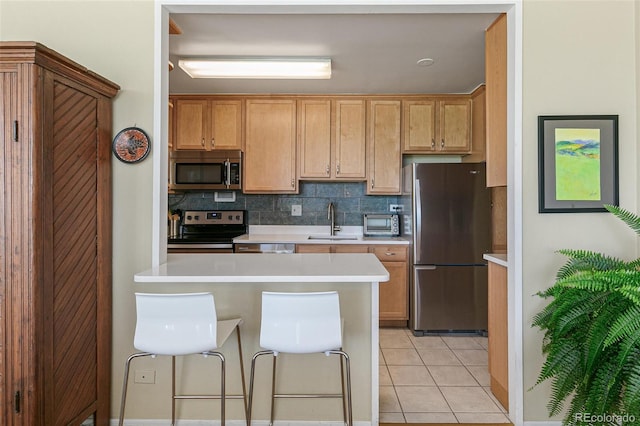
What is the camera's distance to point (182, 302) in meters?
1.73

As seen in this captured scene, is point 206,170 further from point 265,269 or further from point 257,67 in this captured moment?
point 265,269

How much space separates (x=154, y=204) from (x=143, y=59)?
81 cm

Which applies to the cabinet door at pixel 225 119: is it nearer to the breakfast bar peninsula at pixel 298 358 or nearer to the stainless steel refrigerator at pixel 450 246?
the stainless steel refrigerator at pixel 450 246

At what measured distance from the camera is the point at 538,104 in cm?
222

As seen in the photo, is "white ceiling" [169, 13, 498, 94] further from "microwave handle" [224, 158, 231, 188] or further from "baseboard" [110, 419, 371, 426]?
"baseboard" [110, 419, 371, 426]

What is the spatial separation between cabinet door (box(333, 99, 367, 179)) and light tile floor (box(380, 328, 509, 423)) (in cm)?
182

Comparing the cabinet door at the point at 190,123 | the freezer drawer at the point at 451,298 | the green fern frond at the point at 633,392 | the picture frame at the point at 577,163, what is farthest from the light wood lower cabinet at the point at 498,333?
the cabinet door at the point at 190,123

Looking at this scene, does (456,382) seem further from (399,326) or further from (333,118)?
(333,118)

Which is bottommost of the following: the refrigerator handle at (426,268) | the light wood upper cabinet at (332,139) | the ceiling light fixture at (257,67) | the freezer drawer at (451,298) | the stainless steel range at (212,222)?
the freezer drawer at (451,298)

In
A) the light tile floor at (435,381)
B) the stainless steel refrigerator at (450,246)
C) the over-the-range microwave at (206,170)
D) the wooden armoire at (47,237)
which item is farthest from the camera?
the over-the-range microwave at (206,170)

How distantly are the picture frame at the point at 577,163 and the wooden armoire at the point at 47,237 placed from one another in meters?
2.36

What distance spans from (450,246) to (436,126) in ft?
4.25

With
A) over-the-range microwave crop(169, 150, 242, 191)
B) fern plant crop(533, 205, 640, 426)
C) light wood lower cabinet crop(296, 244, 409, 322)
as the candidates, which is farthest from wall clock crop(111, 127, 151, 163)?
fern plant crop(533, 205, 640, 426)

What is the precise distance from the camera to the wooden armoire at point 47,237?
65.8 inches
